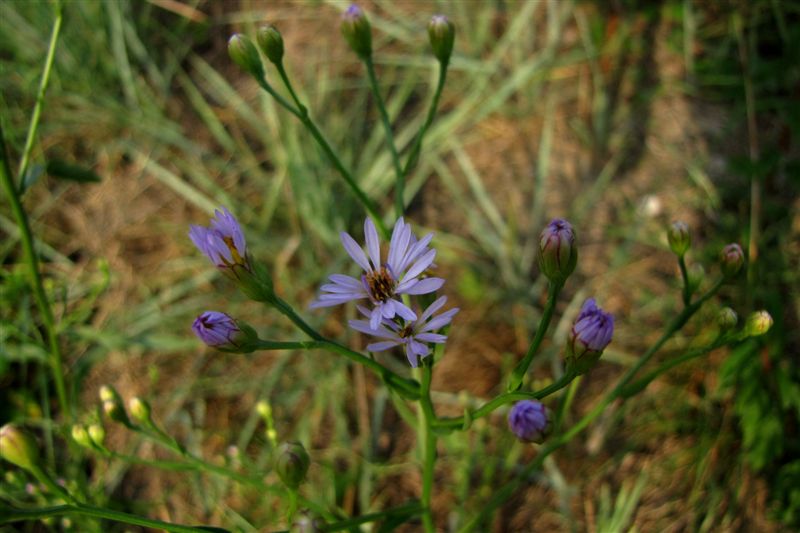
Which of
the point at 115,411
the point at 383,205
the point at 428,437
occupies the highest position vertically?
the point at 383,205

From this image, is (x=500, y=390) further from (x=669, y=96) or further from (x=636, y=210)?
(x=669, y=96)

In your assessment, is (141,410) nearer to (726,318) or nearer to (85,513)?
(85,513)

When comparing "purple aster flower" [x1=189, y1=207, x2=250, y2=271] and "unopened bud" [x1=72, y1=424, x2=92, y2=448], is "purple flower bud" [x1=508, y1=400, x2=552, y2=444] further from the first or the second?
"unopened bud" [x1=72, y1=424, x2=92, y2=448]

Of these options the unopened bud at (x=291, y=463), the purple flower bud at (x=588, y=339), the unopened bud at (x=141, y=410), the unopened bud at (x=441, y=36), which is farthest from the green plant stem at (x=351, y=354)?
the unopened bud at (x=441, y=36)

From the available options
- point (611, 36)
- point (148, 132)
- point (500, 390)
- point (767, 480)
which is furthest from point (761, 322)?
point (148, 132)

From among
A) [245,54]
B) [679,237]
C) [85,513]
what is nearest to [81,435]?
[85,513]

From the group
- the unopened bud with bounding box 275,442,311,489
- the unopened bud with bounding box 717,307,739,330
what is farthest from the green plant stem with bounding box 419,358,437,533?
the unopened bud with bounding box 717,307,739,330

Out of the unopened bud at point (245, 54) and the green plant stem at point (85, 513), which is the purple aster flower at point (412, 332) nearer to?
the green plant stem at point (85, 513)
